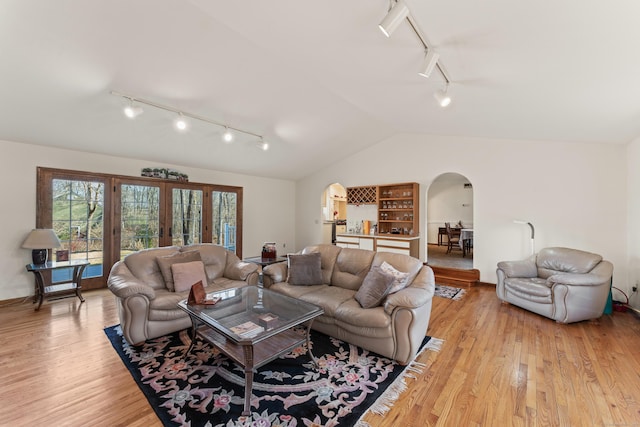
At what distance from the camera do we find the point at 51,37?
2297mm

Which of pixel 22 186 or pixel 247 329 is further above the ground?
pixel 22 186

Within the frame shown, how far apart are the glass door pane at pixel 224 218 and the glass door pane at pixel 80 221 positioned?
2078 mm

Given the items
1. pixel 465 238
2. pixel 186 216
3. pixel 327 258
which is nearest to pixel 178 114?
pixel 186 216

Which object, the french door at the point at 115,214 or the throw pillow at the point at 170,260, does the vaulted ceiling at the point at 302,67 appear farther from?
the throw pillow at the point at 170,260

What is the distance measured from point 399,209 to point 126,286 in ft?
17.4

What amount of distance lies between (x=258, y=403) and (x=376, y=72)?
329 cm

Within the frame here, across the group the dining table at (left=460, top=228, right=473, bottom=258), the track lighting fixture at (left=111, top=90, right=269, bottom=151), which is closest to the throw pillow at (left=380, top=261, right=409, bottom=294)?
the track lighting fixture at (left=111, top=90, right=269, bottom=151)

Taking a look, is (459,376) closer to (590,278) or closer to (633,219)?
(590,278)

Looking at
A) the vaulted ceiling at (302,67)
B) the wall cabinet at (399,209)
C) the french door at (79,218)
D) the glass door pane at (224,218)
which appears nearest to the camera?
the vaulted ceiling at (302,67)

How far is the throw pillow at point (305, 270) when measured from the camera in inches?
133

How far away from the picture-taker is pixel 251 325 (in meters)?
2.12

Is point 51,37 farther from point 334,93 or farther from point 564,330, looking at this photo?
point 564,330

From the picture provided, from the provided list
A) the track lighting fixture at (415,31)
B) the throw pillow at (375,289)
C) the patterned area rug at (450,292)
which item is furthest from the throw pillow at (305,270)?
the track lighting fixture at (415,31)

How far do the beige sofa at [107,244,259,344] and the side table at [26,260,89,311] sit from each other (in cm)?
144
